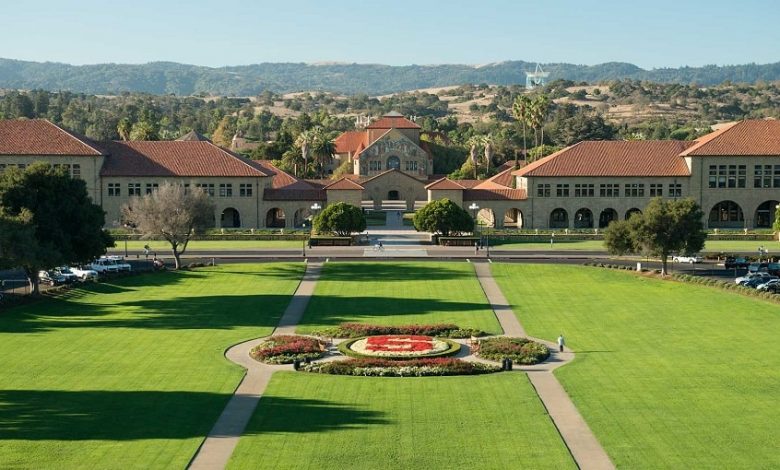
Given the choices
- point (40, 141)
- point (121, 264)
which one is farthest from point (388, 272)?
point (40, 141)

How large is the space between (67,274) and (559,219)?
59.9m

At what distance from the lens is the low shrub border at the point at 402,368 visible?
49969mm

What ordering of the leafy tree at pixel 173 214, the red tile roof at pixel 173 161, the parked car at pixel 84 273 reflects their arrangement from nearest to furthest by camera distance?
the parked car at pixel 84 273 → the leafy tree at pixel 173 214 → the red tile roof at pixel 173 161

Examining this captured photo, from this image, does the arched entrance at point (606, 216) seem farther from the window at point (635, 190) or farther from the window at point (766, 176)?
the window at point (766, 176)

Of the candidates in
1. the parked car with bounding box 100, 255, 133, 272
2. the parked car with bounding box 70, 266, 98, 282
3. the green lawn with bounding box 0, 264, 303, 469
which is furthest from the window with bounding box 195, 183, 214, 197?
the green lawn with bounding box 0, 264, 303, 469

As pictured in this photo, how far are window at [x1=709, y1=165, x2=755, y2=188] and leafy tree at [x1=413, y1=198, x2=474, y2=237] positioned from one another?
3080 cm

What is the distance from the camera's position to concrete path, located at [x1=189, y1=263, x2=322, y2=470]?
120ft

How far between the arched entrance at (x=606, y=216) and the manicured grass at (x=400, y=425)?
74688 mm

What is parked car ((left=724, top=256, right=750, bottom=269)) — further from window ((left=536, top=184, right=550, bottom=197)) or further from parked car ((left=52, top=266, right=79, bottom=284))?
parked car ((left=52, top=266, right=79, bottom=284))

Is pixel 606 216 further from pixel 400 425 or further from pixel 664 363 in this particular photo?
pixel 400 425

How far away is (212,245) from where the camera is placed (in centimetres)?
10738

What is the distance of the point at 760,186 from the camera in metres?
119

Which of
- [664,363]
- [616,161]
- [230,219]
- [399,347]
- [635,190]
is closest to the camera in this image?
[664,363]

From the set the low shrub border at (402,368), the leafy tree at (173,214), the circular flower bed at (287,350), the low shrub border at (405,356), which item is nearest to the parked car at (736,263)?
the low shrub border at (405,356)
